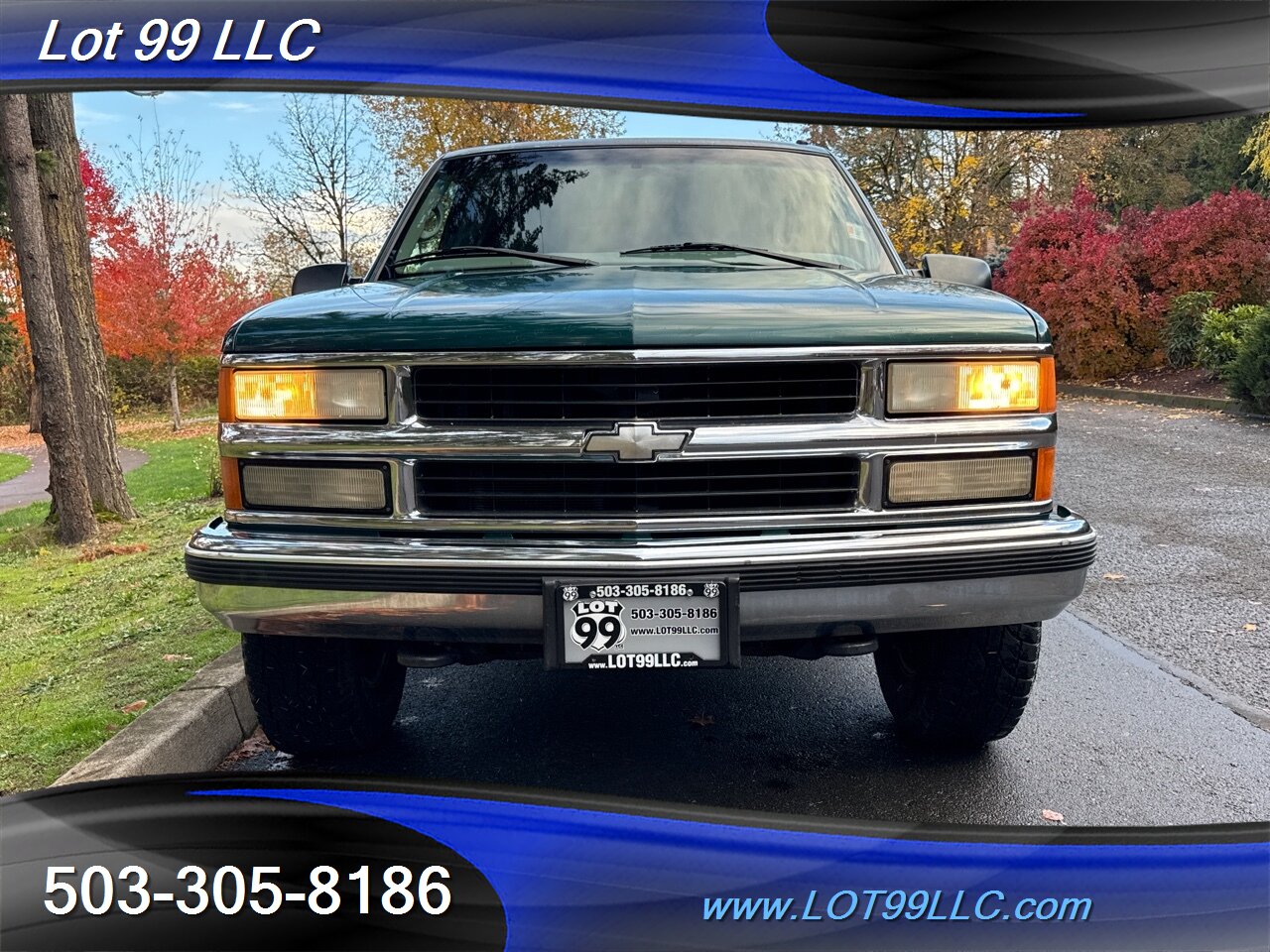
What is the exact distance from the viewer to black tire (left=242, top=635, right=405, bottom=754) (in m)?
3.03

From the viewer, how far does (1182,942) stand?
2.26 m

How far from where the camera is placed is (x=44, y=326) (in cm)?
801

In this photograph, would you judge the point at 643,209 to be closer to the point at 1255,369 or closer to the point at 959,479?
the point at 959,479

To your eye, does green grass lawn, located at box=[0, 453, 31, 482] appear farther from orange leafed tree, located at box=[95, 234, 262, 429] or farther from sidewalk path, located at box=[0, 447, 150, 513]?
orange leafed tree, located at box=[95, 234, 262, 429]

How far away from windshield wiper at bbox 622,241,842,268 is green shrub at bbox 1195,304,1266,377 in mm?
13473

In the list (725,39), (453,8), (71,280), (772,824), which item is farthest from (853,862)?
(71,280)

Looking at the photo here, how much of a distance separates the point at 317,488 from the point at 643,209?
1756 millimetres

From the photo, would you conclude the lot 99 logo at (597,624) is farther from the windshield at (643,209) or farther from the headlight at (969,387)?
the windshield at (643,209)

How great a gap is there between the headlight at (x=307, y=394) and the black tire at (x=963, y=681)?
5.26 ft

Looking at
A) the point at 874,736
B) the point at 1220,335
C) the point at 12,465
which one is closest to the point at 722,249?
the point at 874,736

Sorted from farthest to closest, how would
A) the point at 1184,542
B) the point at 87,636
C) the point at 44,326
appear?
the point at 44,326 < the point at 1184,542 < the point at 87,636

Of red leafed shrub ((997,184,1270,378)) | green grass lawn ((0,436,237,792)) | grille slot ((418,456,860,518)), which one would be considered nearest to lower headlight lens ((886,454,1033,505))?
grille slot ((418,456,860,518))

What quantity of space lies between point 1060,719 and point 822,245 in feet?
6.26

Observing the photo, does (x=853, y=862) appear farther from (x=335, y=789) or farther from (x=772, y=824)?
(x=335, y=789)
